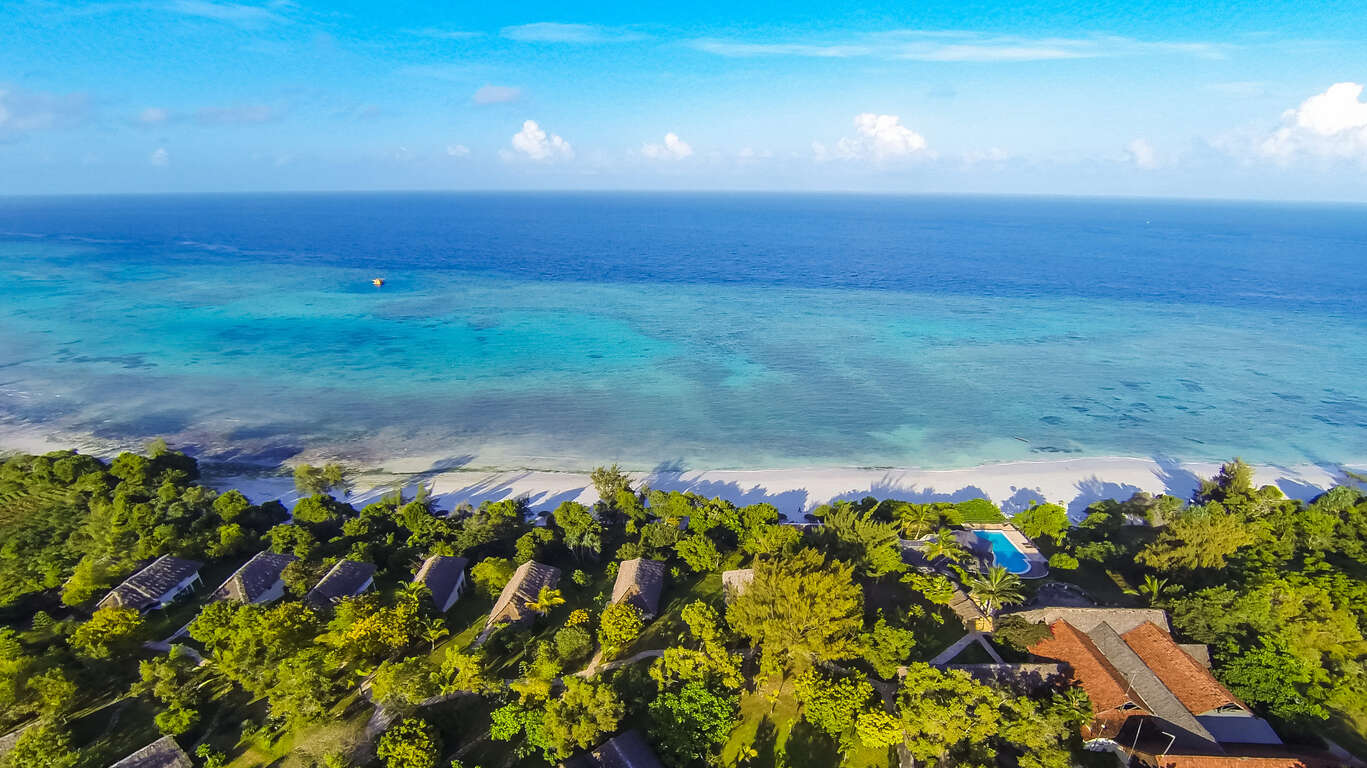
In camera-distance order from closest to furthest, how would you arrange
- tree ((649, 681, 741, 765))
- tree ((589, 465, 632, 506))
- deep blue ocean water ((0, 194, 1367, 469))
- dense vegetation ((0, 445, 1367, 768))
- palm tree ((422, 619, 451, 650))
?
tree ((649, 681, 741, 765))
dense vegetation ((0, 445, 1367, 768))
palm tree ((422, 619, 451, 650))
tree ((589, 465, 632, 506))
deep blue ocean water ((0, 194, 1367, 469))

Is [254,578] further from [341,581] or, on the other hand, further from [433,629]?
[433,629]

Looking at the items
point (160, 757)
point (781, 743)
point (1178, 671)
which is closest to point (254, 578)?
point (160, 757)

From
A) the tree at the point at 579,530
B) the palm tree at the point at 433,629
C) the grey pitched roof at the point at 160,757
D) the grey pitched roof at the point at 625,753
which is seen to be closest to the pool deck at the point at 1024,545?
the tree at the point at 579,530

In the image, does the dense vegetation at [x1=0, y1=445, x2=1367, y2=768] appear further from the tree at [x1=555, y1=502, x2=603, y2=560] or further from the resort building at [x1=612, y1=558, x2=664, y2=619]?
→ the resort building at [x1=612, y1=558, x2=664, y2=619]

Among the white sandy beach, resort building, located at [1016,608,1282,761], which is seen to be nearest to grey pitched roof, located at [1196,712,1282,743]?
resort building, located at [1016,608,1282,761]

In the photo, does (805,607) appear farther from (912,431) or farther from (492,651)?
(912,431)

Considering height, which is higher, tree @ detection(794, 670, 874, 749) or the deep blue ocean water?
the deep blue ocean water

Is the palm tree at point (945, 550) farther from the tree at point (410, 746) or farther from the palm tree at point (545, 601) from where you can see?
the tree at point (410, 746)
